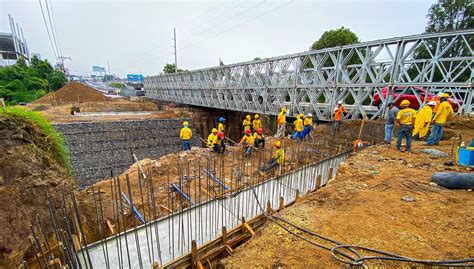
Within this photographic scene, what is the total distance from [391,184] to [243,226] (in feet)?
11.2

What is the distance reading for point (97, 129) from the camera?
15.0 metres

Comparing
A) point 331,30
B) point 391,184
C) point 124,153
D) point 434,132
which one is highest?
point 331,30

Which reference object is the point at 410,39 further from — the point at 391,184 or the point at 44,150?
the point at 44,150

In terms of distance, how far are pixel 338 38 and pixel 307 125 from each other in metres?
13.8

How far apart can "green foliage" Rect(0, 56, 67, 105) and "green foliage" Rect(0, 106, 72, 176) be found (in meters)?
31.8

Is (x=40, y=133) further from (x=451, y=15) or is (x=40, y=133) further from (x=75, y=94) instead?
(x=75, y=94)

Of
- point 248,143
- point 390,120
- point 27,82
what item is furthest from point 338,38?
point 27,82

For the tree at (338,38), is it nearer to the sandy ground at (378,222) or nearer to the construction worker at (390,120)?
the construction worker at (390,120)

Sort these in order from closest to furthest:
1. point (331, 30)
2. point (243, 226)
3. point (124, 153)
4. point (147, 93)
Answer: point (243, 226)
point (124, 153)
point (331, 30)
point (147, 93)

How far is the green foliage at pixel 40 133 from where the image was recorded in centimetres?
407

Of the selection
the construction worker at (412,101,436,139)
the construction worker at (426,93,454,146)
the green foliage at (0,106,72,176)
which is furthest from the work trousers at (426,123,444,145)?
the green foliage at (0,106,72,176)

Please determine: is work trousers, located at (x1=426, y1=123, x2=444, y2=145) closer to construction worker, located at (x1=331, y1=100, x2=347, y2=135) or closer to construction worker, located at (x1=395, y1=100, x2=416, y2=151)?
construction worker, located at (x1=395, y1=100, x2=416, y2=151)

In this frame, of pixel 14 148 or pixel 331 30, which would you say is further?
pixel 331 30

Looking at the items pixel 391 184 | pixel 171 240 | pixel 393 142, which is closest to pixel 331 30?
pixel 393 142
